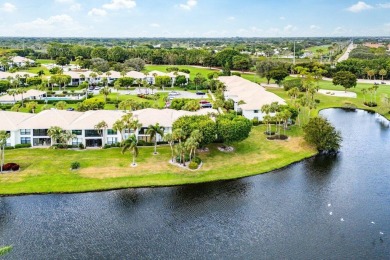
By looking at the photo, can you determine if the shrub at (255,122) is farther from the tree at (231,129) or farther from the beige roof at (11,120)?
the beige roof at (11,120)

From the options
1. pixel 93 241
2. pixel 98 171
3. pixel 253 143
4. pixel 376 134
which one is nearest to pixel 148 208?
pixel 93 241

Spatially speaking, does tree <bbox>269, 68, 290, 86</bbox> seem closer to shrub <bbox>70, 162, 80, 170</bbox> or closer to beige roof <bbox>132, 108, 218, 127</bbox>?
beige roof <bbox>132, 108, 218, 127</bbox>

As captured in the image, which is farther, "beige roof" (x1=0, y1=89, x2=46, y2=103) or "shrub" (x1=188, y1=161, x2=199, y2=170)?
"beige roof" (x1=0, y1=89, x2=46, y2=103)

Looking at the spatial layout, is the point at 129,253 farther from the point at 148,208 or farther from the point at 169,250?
the point at 148,208

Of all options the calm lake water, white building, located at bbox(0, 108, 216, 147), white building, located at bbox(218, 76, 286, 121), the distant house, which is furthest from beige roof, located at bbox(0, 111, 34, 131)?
the distant house

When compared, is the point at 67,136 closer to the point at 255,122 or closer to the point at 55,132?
the point at 55,132

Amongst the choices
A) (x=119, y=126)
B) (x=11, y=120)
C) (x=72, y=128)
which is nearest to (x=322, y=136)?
(x=119, y=126)
